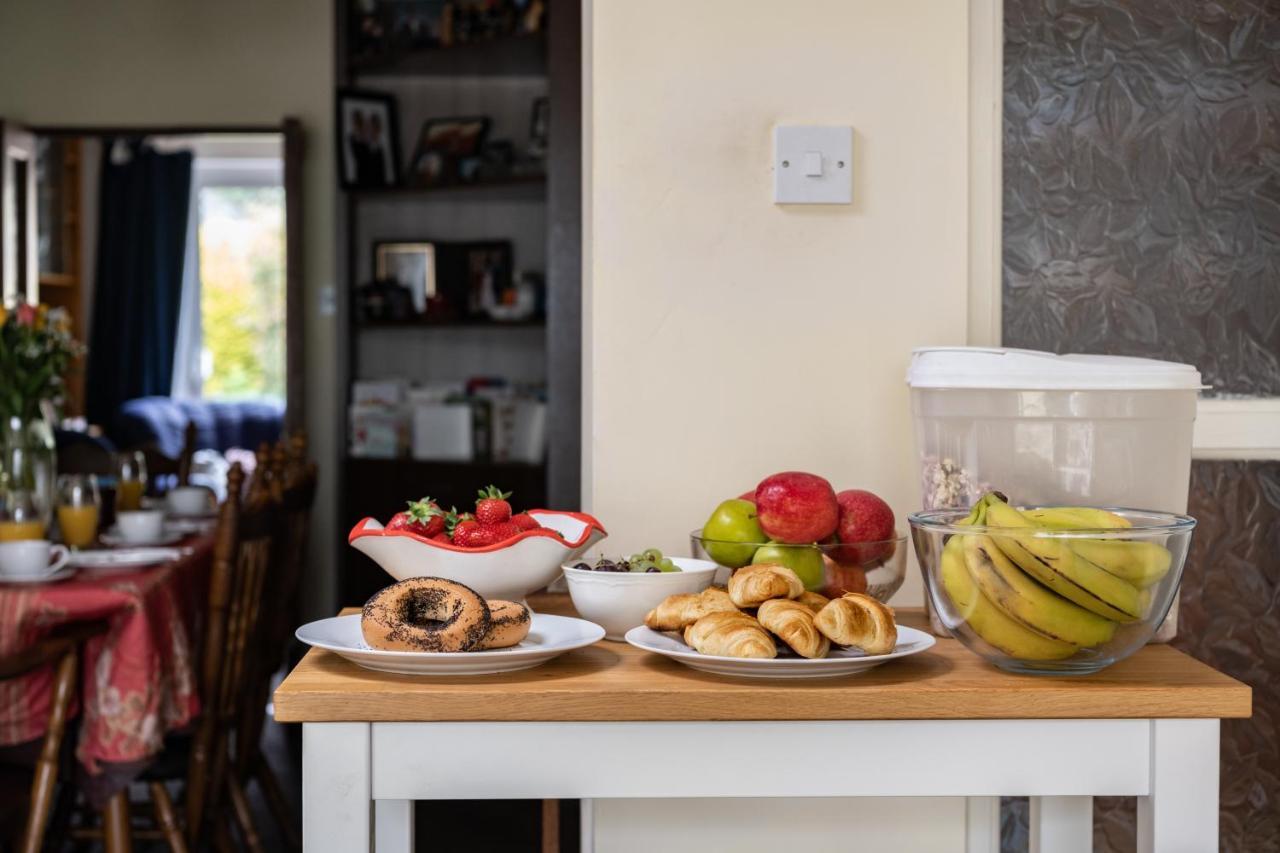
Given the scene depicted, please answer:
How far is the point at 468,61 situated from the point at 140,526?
2.03 metres

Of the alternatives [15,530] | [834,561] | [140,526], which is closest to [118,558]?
[15,530]

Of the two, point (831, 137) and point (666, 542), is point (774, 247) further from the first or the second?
point (666, 542)

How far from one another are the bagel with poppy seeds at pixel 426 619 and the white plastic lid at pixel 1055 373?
0.53 metres

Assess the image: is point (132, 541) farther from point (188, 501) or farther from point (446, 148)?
point (446, 148)

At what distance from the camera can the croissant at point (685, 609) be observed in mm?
1110

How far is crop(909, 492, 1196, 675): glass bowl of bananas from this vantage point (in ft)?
3.35

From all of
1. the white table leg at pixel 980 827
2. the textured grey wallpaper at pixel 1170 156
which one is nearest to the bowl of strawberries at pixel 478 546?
the white table leg at pixel 980 827

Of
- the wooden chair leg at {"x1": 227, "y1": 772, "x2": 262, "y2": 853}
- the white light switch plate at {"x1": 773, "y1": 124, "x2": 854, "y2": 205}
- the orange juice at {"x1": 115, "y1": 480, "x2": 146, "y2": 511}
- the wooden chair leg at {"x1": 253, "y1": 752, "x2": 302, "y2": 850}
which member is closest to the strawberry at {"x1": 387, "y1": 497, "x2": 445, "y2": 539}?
the white light switch plate at {"x1": 773, "y1": 124, "x2": 854, "y2": 205}

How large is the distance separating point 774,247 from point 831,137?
5.6 inches

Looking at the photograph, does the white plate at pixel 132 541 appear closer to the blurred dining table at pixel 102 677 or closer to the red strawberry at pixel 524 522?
the blurred dining table at pixel 102 677

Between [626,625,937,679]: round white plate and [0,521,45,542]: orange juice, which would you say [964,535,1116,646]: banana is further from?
[0,521,45,542]: orange juice

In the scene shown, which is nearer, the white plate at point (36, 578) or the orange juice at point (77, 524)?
the white plate at point (36, 578)

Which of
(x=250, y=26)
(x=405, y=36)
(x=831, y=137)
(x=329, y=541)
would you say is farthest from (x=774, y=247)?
(x=250, y=26)

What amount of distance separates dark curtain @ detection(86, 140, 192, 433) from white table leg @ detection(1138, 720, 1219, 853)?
24.6 ft
